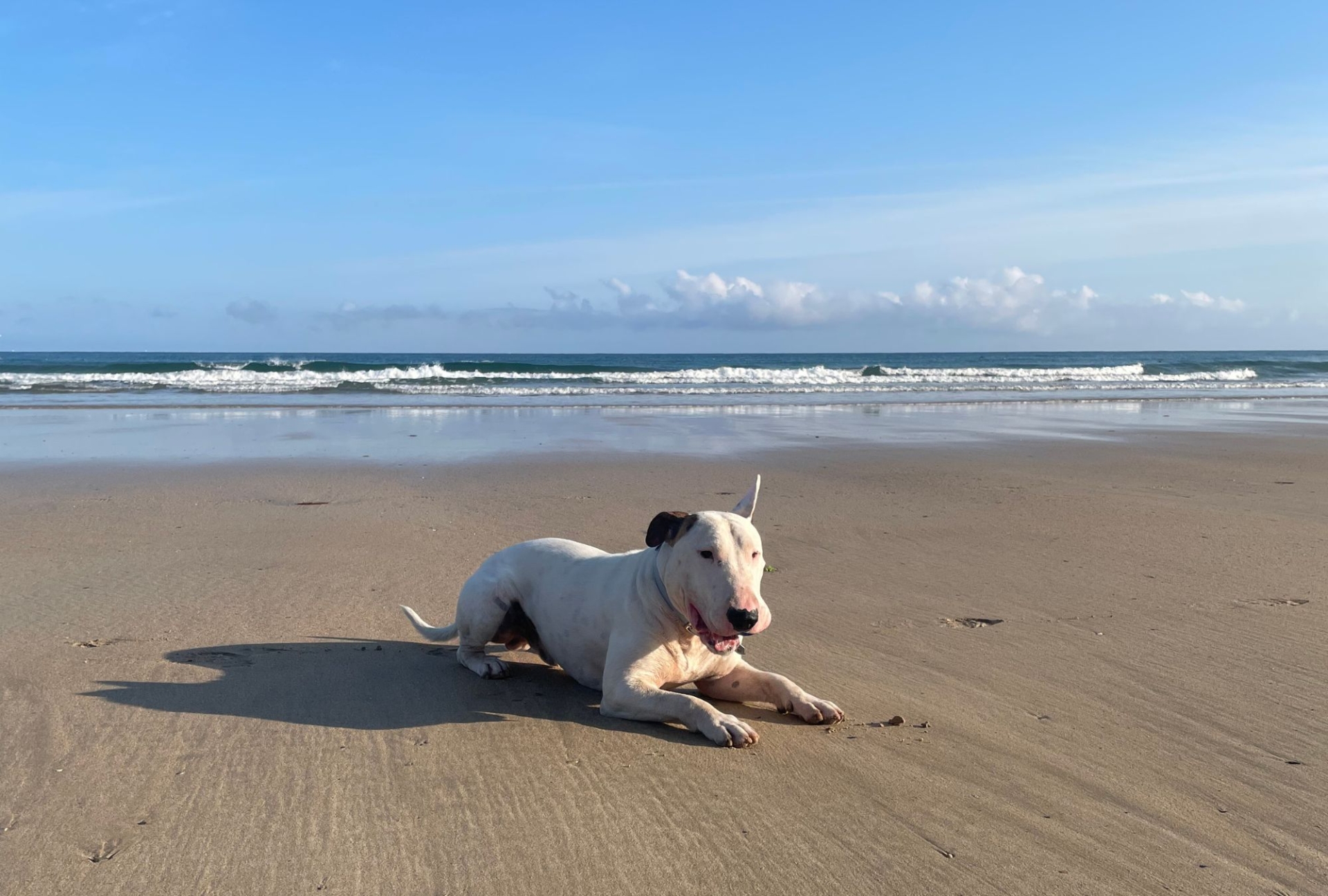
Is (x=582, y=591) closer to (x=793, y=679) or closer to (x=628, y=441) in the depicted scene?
(x=793, y=679)

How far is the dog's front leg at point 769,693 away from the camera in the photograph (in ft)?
12.6

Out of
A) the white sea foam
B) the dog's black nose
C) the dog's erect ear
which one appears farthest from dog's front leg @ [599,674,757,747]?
the white sea foam

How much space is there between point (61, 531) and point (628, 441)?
8204 mm

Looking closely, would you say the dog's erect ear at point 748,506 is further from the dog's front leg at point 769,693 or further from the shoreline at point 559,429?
the shoreline at point 559,429

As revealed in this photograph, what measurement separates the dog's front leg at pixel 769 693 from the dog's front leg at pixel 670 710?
24cm

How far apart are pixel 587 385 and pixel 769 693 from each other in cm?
3189

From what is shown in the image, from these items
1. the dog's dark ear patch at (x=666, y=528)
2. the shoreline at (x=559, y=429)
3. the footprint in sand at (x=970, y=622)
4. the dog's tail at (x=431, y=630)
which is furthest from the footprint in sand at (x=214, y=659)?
the shoreline at (x=559, y=429)

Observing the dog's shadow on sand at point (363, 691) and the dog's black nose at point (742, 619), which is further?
the dog's shadow on sand at point (363, 691)

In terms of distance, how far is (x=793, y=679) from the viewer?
4473 millimetres

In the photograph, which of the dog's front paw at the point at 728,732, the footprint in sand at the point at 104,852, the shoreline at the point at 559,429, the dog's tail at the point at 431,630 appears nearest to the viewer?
the footprint in sand at the point at 104,852

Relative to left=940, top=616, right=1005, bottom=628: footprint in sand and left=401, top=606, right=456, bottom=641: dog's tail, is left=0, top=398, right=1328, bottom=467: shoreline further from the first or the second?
left=940, top=616, right=1005, bottom=628: footprint in sand

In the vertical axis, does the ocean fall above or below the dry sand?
above

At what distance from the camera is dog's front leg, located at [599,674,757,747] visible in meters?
3.60

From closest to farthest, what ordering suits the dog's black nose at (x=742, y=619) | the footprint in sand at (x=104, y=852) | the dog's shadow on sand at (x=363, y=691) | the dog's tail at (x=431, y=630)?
the footprint in sand at (x=104, y=852) → the dog's black nose at (x=742, y=619) → the dog's shadow on sand at (x=363, y=691) → the dog's tail at (x=431, y=630)
